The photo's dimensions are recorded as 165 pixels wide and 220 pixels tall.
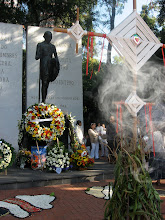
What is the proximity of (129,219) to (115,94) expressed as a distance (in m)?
3.14

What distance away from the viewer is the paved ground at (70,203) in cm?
400

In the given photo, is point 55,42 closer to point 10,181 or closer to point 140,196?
point 10,181

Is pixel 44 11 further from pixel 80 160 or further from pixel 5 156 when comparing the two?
pixel 5 156

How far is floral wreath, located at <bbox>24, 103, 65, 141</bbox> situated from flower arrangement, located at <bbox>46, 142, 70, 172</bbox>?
44 centimetres

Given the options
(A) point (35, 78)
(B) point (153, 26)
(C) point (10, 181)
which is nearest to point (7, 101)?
(A) point (35, 78)

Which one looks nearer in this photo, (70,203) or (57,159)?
(70,203)

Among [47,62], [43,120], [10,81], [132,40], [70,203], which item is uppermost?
[47,62]

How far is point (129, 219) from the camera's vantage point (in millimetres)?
2557

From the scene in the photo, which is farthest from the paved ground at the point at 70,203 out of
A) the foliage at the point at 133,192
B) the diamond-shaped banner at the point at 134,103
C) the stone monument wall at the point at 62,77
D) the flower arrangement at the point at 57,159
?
the stone monument wall at the point at 62,77

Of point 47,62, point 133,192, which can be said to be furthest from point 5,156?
point 133,192

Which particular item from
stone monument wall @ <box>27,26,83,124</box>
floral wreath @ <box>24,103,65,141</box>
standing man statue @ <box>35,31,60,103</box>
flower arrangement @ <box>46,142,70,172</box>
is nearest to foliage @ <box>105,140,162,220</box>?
flower arrangement @ <box>46,142,70,172</box>

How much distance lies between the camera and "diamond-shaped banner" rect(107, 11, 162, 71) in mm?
3982

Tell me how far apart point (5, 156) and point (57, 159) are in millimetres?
1305

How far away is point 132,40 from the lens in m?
4.02
